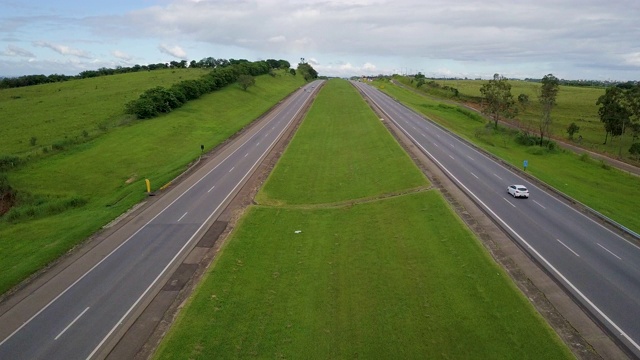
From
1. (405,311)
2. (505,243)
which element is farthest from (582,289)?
(405,311)

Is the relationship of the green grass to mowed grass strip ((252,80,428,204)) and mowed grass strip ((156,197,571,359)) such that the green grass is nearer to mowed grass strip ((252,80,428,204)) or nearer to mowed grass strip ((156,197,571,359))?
mowed grass strip ((252,80,428,204))

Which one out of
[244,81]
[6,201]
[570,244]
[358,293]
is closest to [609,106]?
[570,244]

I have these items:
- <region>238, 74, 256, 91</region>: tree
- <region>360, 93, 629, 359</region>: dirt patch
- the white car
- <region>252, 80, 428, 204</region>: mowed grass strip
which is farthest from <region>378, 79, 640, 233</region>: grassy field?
<region>238, 74, 256, 91</region>: tree

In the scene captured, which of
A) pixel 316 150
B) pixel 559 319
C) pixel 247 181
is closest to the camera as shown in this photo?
pixel 559 319

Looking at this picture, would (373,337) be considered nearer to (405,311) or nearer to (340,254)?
(405,311)

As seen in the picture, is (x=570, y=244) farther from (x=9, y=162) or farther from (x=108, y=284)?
(x=9, y=162)

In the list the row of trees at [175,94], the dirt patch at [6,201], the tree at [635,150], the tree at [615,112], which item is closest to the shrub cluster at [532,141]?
the tree at [635,150]
